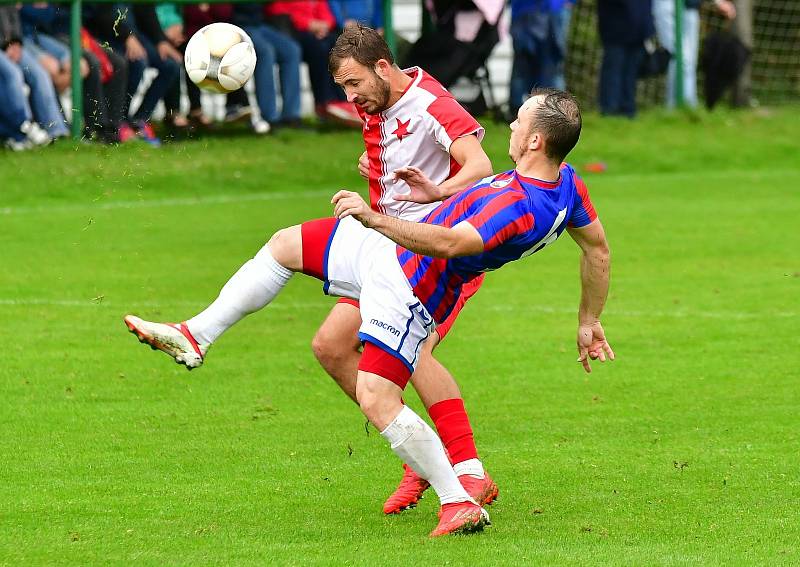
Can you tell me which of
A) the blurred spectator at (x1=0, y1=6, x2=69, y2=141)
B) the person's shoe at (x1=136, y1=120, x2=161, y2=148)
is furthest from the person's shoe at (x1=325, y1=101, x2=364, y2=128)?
the blurred spectator at (x1=0, y1=6, x2=69, y2=141)

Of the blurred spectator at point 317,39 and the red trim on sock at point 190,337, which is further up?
the red trim on sock at point 190,337

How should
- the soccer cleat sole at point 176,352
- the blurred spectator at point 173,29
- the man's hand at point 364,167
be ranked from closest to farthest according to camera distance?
1. the soccer cleat sole at point 176,352
2. the man's hand at point 364,167
3. the blurred spectator at point 173,29

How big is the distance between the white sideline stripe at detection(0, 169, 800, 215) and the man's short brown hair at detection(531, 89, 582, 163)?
388 inches

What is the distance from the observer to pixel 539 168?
232 inches

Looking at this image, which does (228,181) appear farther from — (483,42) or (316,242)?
(316,242)

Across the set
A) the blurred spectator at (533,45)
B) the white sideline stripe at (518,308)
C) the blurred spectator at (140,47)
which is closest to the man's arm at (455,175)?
the white sideline stripe at (518,308)

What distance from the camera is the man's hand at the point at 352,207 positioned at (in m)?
5.56

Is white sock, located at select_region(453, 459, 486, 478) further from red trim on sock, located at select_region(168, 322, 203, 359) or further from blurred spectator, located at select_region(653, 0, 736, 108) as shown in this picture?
blurred spectator, located at select_region(653, 0, 736, 108)

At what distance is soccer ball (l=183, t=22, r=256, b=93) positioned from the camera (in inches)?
316

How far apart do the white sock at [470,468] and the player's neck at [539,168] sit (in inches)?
51.3

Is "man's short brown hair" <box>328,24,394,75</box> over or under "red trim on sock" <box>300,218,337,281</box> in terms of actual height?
over

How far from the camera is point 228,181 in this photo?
55.1 ft

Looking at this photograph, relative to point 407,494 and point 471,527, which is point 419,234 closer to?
point 471,527

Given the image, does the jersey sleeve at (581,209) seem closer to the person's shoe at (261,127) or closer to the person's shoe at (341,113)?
the person's shoe at (261,127)
